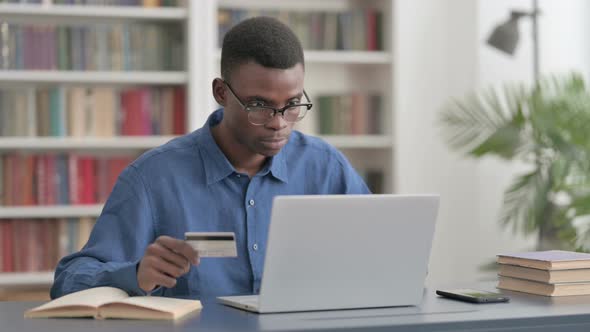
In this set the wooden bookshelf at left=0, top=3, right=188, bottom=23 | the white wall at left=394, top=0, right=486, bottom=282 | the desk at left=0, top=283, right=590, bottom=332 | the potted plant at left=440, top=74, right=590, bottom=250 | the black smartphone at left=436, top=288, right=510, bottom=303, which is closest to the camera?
the desk at left=0, top=283, right=590, bottom=332

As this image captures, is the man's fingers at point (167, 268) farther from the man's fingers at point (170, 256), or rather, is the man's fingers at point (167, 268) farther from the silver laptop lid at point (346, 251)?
the silver laptop lid at point (346, 251)

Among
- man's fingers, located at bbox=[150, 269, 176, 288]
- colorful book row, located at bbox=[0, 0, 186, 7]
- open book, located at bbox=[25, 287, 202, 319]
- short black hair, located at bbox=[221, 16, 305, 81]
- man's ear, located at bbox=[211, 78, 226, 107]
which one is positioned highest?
colorful book row, located at bbox=[0, 0, 186, 7]

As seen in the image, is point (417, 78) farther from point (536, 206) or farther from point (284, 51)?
point (284, 51)

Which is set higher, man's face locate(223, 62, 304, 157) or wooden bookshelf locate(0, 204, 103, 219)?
man's face locate(223, 62, 304, 157)

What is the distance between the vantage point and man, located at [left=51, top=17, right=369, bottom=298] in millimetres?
2004

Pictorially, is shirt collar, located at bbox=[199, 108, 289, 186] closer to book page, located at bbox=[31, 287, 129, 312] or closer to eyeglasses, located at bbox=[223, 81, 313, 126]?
eyeglasses, located at bbox=[223, 81, 313, 126]

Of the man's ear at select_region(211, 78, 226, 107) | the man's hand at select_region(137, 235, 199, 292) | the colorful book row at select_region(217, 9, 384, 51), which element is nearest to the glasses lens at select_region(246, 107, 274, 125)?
the man's ear at select_region(211, 78, 226, 107)

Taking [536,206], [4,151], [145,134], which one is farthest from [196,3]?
[536,206]

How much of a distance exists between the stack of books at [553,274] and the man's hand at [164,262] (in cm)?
73

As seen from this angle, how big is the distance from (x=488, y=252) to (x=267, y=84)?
281 centimetres

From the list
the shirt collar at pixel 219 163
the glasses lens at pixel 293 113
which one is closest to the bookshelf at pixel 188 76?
the shirt collar at pixel 219 163

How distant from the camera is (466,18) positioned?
448 centimetres

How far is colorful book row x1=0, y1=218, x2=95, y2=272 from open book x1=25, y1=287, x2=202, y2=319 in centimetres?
231

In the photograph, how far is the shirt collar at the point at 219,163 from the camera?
6.95 ft
